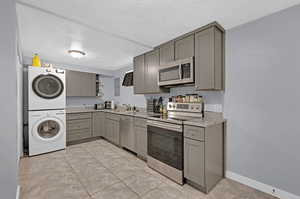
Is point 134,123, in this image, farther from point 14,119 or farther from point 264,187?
point 264,187

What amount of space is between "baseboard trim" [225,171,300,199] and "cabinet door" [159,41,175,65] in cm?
217

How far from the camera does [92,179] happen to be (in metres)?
2.06

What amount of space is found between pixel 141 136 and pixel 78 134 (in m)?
2.12

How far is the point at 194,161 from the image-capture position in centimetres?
178

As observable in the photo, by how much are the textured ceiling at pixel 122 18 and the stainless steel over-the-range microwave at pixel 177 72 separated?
1.66 ft

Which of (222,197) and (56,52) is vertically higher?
(56,52)

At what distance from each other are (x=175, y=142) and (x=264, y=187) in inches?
50.2

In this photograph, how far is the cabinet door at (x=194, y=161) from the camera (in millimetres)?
1717

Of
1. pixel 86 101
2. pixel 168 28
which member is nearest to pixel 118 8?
pixel 168 28

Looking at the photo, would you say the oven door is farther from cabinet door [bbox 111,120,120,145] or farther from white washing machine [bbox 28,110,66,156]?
white washing machine [bbox 28,110,66,156]

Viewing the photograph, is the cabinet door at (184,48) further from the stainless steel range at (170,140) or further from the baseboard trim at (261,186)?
the baseboard trim at (261,186)

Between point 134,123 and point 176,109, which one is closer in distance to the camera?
point 176,109

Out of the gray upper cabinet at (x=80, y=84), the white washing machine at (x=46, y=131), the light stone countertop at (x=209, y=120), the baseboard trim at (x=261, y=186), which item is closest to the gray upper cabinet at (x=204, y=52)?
the light stone countertop at (x=209, y=120)

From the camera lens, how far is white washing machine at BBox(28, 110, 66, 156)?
2914mm
